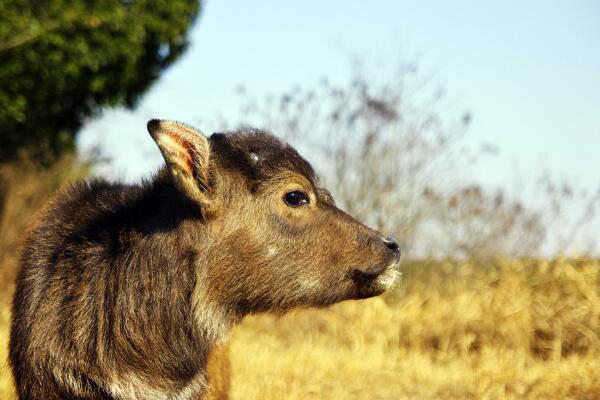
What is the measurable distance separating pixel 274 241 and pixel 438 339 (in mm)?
5511

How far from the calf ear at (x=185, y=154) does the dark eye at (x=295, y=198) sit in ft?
1.55

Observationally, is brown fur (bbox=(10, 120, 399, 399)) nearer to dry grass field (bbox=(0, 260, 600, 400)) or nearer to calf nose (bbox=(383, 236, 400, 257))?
calf nose (bbox=(383, 236, 400, 257))

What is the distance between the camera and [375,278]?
455 centimetres

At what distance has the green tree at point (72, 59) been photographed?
1198 cm

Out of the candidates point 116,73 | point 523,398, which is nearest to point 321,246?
point 523,398

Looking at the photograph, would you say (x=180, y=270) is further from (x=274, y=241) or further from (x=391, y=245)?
(x=391, y=245)

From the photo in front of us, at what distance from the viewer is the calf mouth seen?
4.54 m

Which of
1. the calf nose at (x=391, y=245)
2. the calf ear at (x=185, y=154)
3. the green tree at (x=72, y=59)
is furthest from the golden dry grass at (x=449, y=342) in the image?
the green tree at (x=72, y=59)

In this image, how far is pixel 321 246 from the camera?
4574 mm

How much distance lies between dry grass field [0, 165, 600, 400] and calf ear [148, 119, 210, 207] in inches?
103

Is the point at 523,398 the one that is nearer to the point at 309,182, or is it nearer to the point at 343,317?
the point at 309,182

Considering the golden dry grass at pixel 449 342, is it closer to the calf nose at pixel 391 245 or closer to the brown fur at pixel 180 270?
the brown fur at pixel 180 270

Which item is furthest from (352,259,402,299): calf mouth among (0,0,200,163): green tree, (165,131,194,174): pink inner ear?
(0,0,200,163): green tree

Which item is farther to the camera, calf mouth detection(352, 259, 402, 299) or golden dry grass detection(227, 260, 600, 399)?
golden dry grass detection(227, 260, 600, 399)
